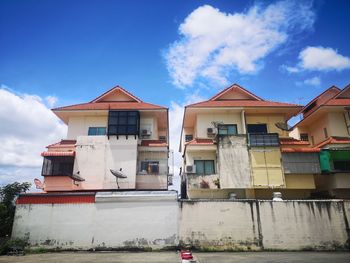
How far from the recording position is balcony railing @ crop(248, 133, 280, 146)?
20297 mm

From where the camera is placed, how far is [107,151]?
21.2 meters

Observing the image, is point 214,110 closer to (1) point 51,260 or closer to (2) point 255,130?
(2) point 255,130

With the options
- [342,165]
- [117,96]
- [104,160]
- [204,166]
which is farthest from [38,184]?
[342,165]

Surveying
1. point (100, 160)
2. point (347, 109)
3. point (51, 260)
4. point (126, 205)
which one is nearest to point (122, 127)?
point (100, 160)

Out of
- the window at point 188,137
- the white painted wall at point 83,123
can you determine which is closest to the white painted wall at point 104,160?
the white painted wall at point 83,123

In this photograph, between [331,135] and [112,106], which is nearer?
[331,135]

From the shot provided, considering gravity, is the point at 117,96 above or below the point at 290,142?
above

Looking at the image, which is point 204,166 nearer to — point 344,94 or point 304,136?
point 304,136

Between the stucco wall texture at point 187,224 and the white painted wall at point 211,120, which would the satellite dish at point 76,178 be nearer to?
the stucco wall texture at point 187,224

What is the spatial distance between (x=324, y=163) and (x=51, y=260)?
61.8ft

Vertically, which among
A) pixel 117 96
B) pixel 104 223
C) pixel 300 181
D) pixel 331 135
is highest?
pixel 117 96

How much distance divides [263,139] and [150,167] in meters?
9.36

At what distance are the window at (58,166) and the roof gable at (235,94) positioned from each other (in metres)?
14.1

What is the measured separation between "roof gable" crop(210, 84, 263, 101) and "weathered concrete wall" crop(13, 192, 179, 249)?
41.6 feet
